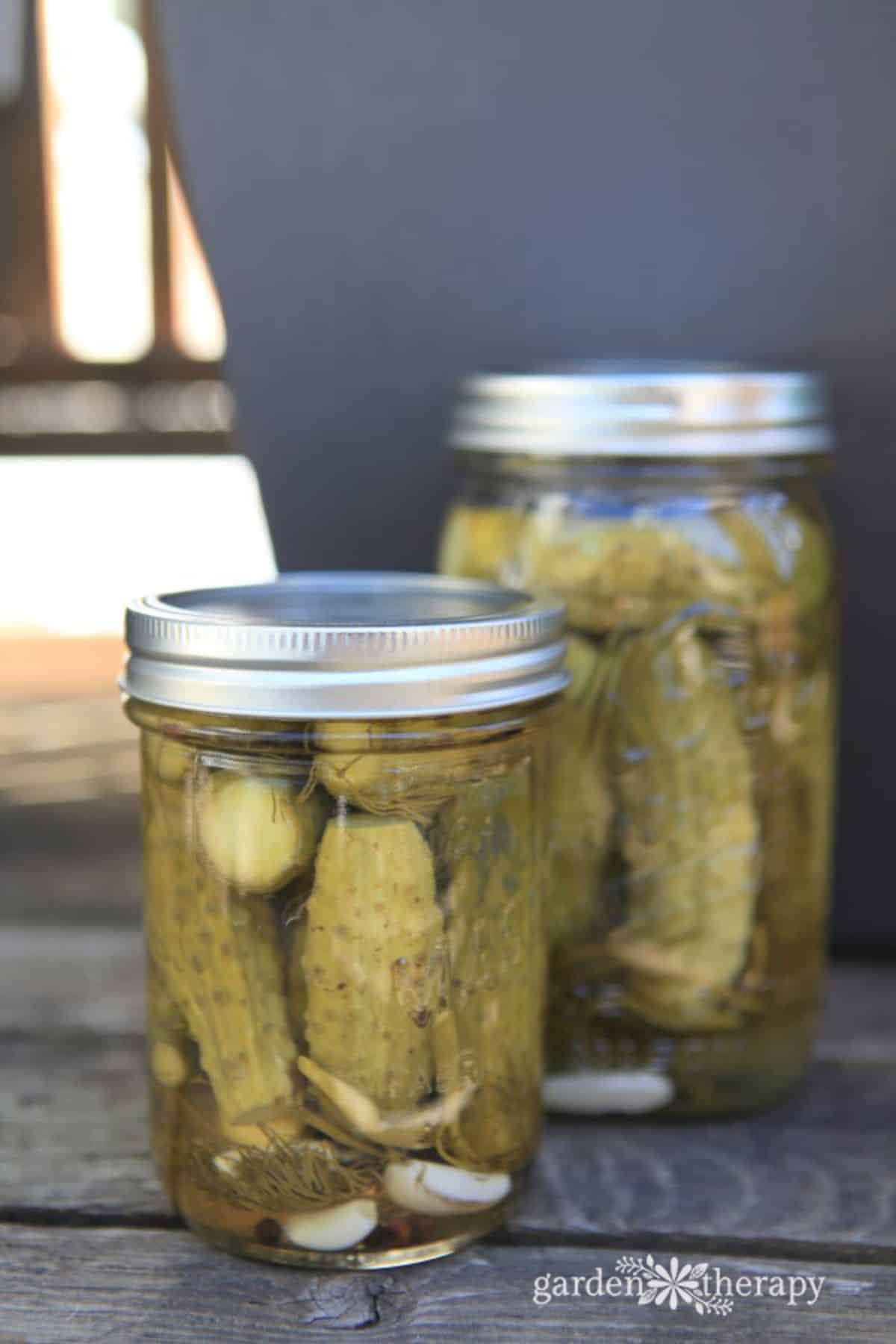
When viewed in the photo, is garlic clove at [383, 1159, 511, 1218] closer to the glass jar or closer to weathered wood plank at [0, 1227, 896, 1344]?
weathered wood plank at [0, 1227, 896, 1344]

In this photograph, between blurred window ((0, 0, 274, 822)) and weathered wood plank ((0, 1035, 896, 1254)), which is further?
blurred window ((0, 0, 274, 822))

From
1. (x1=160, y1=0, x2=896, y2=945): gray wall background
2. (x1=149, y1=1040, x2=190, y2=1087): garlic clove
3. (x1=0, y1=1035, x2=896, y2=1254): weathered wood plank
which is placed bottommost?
(x1=0, y1=1035, x2=896, y2=1254): weathered wood plank

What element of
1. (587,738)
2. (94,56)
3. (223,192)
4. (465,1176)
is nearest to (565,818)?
(587,738)

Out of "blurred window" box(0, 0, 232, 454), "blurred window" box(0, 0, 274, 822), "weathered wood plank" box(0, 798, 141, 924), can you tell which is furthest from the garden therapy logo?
"blurred window" box(0, 0, 232, 454)

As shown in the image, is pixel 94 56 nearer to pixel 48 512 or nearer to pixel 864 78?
pixel 48 512

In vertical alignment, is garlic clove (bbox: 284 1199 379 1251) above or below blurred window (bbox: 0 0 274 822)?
below

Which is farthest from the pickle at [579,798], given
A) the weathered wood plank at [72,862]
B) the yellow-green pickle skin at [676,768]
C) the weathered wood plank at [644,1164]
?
the weathered wood plank at [72,862]

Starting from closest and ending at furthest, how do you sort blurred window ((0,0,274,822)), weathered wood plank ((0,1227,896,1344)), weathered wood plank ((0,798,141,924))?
weathered wood plank ((0,1227,896,1344)), weathered wood plank ((0,798,141,924)), blurred window ((0,0,274,822))
